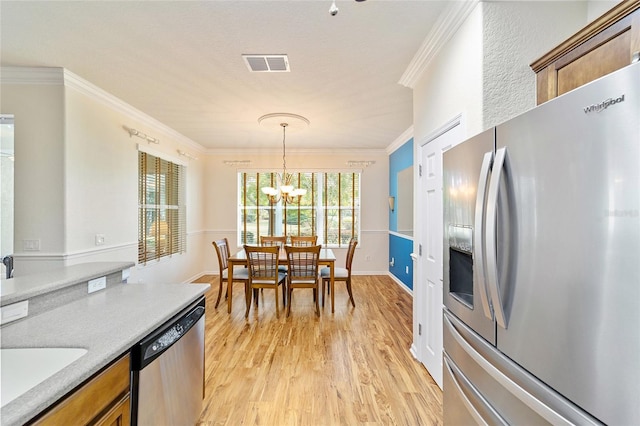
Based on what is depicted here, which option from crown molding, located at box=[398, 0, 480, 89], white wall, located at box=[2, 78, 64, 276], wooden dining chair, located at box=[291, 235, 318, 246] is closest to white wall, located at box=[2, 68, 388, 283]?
white wall, located at box=[2, 78, 64, 276]

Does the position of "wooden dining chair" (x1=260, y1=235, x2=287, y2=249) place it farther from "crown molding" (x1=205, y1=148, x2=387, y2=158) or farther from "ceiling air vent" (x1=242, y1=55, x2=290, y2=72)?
"ceiling air vent" (x1=242, y1=55, x2=290, y2=72)

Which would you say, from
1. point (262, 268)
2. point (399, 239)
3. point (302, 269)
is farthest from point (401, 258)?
point (262, 268)

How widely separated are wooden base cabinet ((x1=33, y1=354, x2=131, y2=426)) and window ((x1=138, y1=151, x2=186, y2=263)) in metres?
3.35

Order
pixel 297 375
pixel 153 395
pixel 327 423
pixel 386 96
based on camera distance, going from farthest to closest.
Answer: pixel 386 96, pixel 297 375, pixel 327 423, pixel 153 395

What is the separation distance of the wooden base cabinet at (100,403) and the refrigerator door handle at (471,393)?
1.41 meters

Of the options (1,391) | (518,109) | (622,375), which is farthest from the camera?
(518,109)

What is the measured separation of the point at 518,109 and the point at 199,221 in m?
5.67

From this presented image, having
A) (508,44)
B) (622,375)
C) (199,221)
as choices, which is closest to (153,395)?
(622,375)

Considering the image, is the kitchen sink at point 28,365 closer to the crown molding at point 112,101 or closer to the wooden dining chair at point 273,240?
the crown molding at point 112,101

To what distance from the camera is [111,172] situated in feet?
11.1

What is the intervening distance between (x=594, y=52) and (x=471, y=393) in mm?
1446

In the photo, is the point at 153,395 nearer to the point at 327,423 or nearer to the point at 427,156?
the point at 327,423

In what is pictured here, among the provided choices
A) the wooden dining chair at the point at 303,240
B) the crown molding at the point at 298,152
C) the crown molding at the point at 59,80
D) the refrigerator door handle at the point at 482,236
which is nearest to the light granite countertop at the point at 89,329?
the refrigerator door handle at the point at 482,236

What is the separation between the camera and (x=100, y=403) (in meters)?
1.00
